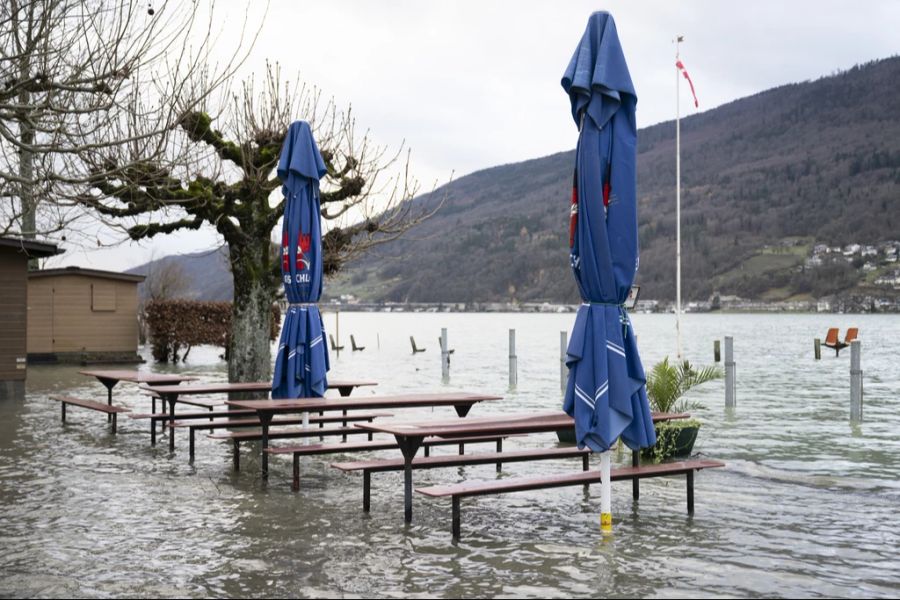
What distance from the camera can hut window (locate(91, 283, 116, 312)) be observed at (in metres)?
30.5

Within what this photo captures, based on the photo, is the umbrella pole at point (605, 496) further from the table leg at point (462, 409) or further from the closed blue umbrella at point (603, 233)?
the table leg at point (462, 409)

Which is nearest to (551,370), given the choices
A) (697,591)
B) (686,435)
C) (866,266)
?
(686,435)

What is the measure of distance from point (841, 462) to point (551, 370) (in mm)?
23423

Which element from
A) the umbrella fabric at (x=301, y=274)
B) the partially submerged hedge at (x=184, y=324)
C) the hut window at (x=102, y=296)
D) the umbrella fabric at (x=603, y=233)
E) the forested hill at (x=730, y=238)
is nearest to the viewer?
the umbrella fabric at (x=603, y=233)

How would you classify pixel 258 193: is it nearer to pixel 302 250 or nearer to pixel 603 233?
pixel 302 250

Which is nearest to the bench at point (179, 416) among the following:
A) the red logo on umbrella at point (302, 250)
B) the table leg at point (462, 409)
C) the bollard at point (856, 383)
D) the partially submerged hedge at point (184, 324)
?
the red logo on umbrella at point (302, 250)

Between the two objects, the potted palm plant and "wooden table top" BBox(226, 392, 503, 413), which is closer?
"wooden table top" BBox(226, 392, 503, 413)

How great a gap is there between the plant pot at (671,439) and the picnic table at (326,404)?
217 cm

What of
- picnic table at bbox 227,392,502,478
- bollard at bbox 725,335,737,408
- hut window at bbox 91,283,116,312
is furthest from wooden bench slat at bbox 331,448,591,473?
hut window at bbox 91,283,116,312

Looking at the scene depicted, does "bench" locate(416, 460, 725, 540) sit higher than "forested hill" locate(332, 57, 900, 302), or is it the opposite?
"forested hill" locate(332, 57, 900, 302)

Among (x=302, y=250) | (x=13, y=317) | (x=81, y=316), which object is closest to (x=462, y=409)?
(x=302, y=250)

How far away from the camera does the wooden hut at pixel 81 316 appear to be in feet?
97.8

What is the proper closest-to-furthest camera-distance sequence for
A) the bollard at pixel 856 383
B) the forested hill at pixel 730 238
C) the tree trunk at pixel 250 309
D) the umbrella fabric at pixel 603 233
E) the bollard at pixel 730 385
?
the umbrella fabric at pixel 603 233 → the tree trunk at pixel 250 309 → the bollard at pixel 856 383 → the bollard at pixel 730 385 → the forested hill at pixel 730 238

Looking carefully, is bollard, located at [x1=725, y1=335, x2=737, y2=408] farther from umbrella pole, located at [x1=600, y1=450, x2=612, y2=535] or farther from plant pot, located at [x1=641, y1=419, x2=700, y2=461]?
umbrella pole, located at [x1=600, y1=450, x2=612, y2=535]
